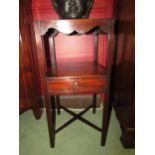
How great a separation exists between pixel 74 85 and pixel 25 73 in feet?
1.88

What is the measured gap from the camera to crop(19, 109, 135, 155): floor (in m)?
1.09

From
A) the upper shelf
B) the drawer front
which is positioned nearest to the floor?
the drawer front

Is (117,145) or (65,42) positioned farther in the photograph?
(65,42)

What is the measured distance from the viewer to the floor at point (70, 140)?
3.59ft

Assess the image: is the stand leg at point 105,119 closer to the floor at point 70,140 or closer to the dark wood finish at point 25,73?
the floor at point 70,140

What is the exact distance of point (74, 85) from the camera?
960 millimetres

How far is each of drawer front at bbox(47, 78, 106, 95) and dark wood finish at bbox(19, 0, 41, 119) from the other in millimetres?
464

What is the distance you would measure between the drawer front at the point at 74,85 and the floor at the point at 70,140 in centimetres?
45

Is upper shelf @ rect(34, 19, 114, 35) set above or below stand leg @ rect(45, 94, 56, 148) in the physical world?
above

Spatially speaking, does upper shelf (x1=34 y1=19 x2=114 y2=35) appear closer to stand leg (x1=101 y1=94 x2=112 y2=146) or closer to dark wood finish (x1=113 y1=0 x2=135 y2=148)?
dark wood finish (x1=113 y1=0 x2=135 y2=148)
